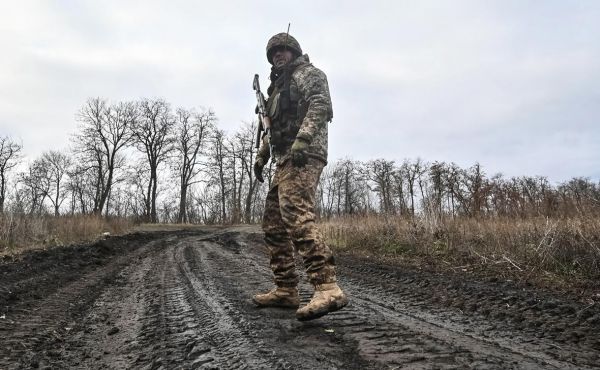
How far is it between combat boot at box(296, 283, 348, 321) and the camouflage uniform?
2.7 inches

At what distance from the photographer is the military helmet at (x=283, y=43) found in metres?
3.71

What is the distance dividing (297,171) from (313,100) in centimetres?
59

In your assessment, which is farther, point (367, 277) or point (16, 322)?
point (367, 277)

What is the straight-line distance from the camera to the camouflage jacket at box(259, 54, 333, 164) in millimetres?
3320

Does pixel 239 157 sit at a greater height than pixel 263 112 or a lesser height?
greater

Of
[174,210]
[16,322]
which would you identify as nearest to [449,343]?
[16,322]

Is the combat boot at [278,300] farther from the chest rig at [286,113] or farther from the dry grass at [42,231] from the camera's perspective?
the dry grass at [42,231]

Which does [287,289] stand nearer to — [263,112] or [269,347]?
[269,347]

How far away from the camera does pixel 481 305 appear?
3439mm

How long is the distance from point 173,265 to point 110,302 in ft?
10.0

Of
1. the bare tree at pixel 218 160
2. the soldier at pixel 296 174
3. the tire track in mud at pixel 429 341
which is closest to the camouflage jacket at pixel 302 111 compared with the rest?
the soldier at pixel 296 174

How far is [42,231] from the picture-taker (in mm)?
12391

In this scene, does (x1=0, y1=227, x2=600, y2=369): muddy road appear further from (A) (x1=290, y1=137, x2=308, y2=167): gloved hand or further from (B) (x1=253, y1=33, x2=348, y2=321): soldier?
(A) (x1=290, y1=137, x2=308, y2=167): gloved hand

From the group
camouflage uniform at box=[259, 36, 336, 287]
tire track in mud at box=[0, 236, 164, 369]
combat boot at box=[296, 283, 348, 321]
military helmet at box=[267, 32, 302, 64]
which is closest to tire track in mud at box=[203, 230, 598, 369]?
combat boot at box=[296, 283, 348, 321]
